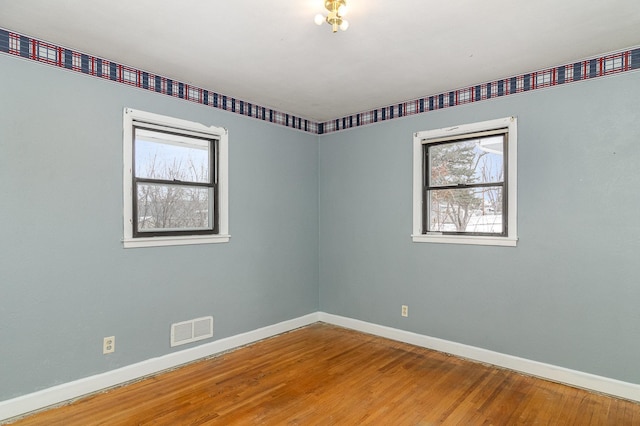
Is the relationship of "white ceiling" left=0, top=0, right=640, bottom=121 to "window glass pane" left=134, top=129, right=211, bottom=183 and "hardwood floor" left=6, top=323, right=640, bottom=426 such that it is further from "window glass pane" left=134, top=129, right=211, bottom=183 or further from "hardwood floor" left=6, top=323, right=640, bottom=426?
"hardwood floor" left=6, top=323, right=640, bottom=426

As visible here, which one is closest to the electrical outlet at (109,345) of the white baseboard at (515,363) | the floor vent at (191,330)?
the floor vent at (191,330)

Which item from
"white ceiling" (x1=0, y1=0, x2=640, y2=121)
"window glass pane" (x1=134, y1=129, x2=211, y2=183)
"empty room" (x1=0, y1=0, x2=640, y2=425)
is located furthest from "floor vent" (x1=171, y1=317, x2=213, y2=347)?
"white ceiling" (x1=0, y1=0, x2=640, y2=121)

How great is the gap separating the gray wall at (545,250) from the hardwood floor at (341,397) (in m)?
0.39

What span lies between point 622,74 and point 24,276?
464cm

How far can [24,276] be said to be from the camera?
2.54 metres

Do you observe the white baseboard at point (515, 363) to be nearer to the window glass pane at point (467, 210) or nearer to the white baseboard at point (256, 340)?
the white baseboard at point (256, 340)

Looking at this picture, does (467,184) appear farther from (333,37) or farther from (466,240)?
(333,37)

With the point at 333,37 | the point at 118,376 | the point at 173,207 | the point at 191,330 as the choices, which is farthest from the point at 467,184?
the point at 118,376

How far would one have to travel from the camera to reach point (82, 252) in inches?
110

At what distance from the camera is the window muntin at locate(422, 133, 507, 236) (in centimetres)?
341

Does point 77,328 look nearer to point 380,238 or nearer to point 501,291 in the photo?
point 380,238

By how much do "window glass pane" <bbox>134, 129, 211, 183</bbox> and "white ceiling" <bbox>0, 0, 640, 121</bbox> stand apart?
0.57 metres

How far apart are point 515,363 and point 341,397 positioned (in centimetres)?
163

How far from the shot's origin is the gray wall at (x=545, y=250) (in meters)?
2.77
